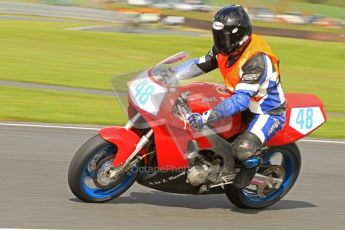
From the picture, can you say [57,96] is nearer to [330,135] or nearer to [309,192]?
[330,135]

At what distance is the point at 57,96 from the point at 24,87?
3.42 ft

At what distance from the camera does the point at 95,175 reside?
591cm

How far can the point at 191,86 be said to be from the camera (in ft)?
19.5

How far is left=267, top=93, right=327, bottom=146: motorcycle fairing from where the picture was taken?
636 centimetres

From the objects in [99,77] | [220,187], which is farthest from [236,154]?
[99,77]

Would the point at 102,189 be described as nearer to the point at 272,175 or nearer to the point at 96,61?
the point at 272,175

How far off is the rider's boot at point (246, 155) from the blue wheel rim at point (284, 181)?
35cm

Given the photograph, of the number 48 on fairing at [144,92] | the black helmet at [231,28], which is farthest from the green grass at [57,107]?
the black helmet at [231,28]

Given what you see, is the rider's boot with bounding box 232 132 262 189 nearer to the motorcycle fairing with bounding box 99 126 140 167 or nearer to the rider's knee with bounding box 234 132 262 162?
the rider's knee with bounding box 234 132 262 162

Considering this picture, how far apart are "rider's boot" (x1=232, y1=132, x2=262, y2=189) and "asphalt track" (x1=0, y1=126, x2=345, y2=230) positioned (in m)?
0.35

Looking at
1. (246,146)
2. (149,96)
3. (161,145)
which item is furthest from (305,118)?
(149,96)

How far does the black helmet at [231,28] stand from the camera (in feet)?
19.0

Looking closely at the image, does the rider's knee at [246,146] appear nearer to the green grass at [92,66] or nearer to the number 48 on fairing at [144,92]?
the green grass at [92,66]

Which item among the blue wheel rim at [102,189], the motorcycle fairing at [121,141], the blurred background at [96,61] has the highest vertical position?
the motorcycle fairing at [121,141]
